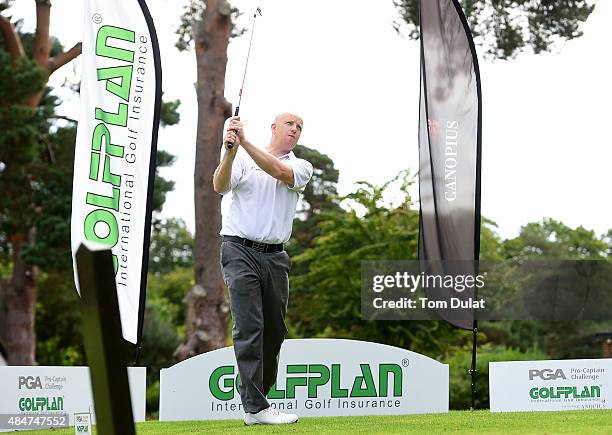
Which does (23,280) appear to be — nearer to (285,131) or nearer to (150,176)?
(150,176)

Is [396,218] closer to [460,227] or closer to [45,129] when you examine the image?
[45,129]

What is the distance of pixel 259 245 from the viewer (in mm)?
5820

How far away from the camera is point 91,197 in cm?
762

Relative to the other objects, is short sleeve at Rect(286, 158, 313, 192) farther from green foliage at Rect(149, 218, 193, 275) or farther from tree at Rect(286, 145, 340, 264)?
green foliage at Rect(149, 218, 193, 275)

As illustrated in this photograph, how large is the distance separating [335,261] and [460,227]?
51.0 feet

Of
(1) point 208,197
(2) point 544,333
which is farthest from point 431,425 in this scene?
(2) point 544,333

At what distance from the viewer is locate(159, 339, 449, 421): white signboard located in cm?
709

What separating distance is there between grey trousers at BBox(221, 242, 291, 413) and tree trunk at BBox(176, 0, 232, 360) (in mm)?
10625

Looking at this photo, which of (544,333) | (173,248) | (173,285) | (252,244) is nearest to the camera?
(252,244)

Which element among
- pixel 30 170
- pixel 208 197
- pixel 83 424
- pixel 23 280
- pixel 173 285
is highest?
pixel 30 170


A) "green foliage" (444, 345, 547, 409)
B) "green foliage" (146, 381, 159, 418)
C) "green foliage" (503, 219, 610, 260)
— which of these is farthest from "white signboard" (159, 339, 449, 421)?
"green foliage" (503, 219, 610, 260)

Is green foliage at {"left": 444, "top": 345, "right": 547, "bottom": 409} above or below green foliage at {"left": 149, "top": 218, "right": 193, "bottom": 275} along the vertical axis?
below

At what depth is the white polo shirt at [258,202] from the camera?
5.81 metres

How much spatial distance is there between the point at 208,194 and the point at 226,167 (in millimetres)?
10806
